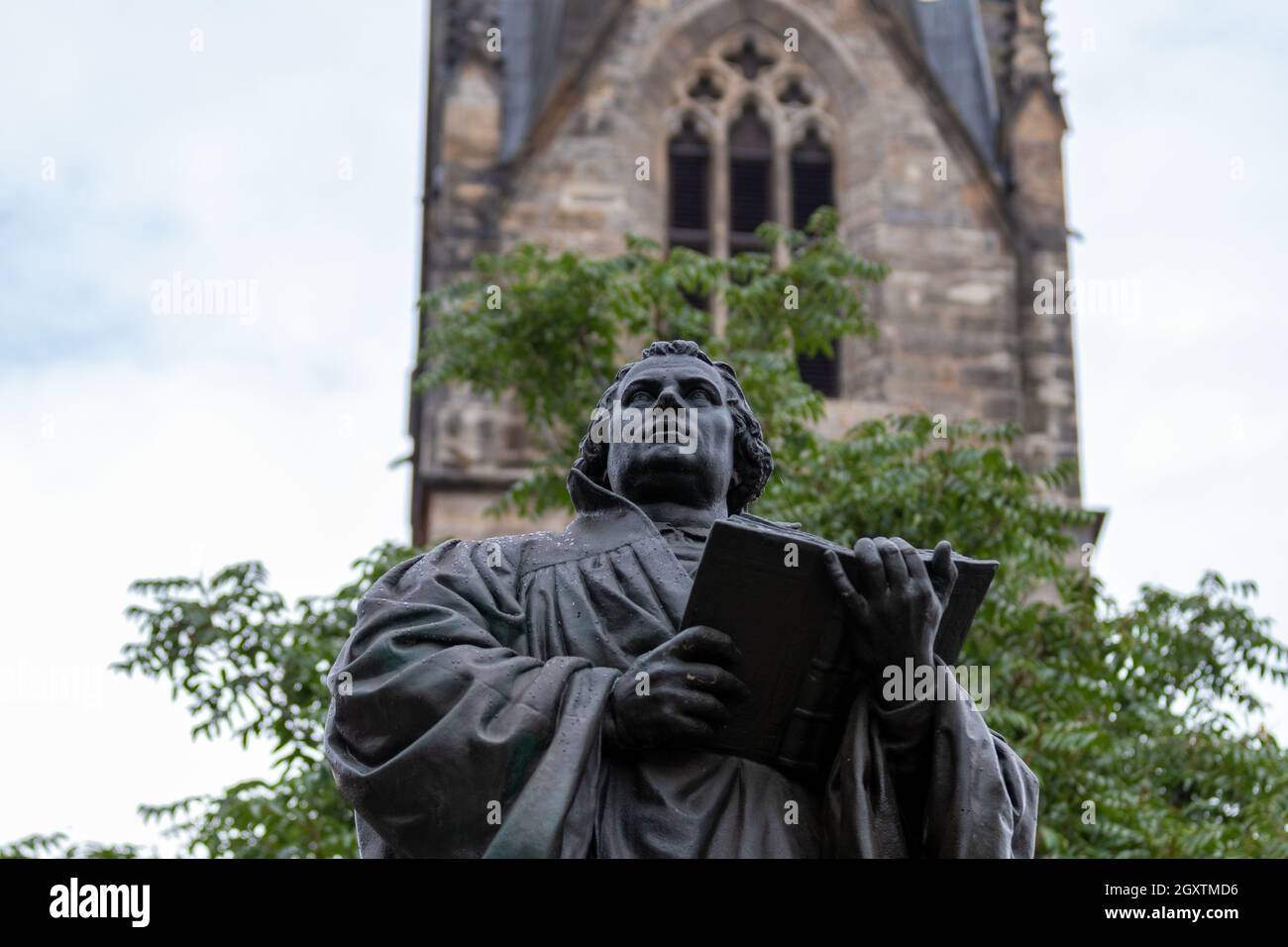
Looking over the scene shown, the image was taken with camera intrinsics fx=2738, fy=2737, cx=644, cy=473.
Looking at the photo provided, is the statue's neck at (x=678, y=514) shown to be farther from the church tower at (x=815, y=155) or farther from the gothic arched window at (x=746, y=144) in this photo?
the gothic arched window at (x=746, y=144)

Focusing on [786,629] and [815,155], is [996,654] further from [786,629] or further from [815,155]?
[815,155]

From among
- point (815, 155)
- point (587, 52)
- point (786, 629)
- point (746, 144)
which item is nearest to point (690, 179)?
point (746, 144)

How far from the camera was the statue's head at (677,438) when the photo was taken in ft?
18.8

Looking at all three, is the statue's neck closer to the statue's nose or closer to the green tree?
the statue's nose

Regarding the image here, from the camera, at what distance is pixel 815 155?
3753 centimetres

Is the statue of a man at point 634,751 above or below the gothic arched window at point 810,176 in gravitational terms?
below

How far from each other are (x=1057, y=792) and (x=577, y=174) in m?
21.7

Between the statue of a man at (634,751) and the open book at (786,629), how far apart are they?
0.04 m

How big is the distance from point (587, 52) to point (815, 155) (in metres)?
3.46

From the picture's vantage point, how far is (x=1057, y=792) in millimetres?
15422

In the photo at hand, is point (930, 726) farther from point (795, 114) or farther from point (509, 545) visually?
point (795, 114)

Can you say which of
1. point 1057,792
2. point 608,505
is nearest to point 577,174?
point 1057,792

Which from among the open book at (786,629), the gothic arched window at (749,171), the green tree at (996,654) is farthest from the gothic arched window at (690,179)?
the open book at (786,629)
